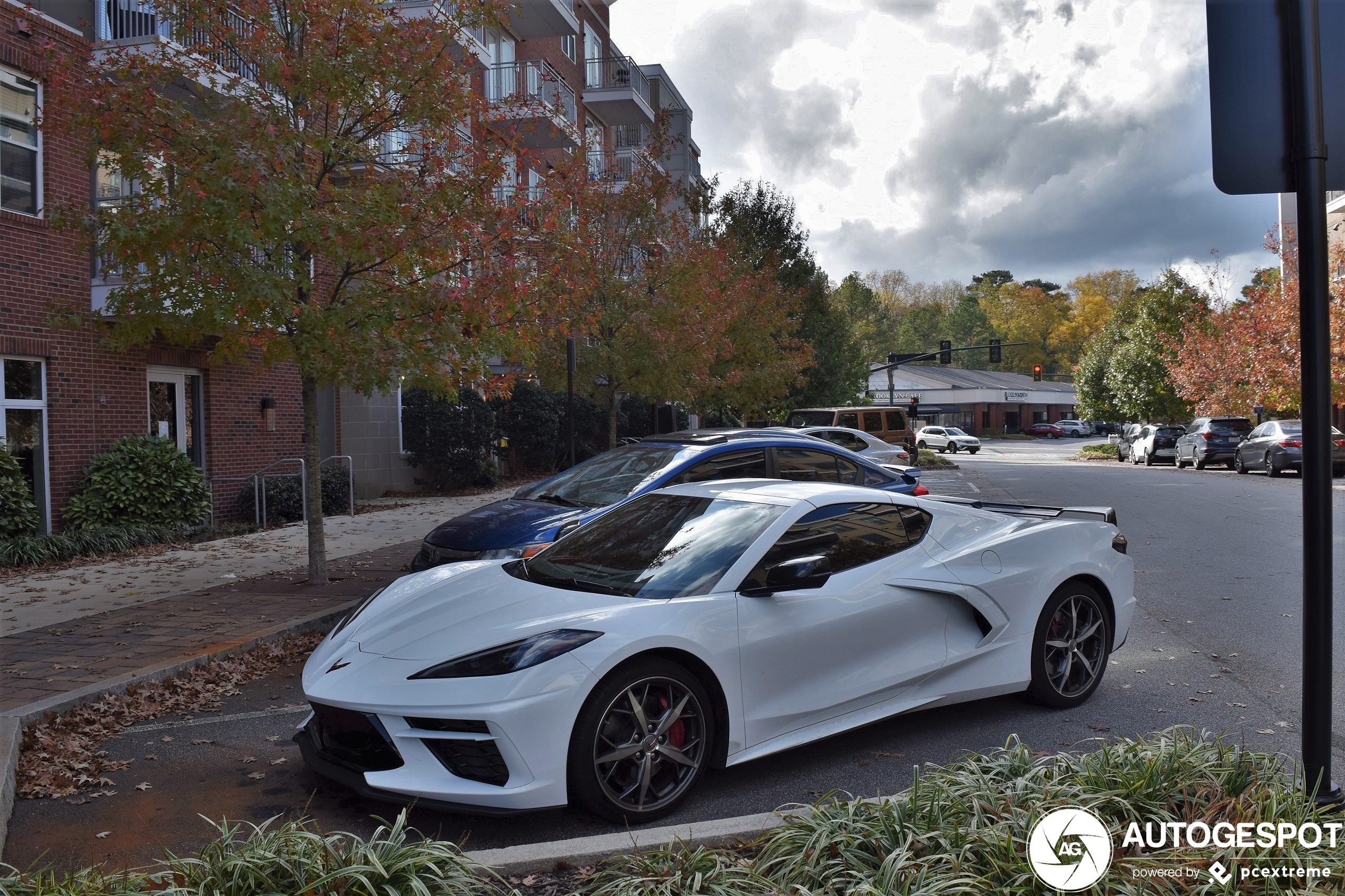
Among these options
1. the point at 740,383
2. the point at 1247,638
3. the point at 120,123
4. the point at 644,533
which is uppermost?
the point at 120,123

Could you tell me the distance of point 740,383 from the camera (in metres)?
24.7

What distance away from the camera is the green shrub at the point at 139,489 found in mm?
13070

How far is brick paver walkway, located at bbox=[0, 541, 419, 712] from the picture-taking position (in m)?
6.21

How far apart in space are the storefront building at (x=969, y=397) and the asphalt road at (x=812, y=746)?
7969 cm

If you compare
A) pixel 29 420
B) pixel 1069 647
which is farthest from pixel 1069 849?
pixel 29 420

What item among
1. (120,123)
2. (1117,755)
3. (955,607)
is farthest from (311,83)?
(1117,755)

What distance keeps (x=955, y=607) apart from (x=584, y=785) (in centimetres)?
223

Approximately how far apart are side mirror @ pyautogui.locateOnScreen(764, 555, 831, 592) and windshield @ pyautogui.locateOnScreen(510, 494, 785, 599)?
266 mm

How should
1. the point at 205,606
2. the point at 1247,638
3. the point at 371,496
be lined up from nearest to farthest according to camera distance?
the point at 1247,638, the point at 205,606, the point at 371,496

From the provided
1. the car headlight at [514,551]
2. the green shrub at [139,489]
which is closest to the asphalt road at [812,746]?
the car headlight at [514,551]

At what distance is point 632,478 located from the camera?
8.51 m

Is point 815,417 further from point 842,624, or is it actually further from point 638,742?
point 638,742

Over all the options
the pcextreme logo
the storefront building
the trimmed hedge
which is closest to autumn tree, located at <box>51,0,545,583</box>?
the trimmed hedge

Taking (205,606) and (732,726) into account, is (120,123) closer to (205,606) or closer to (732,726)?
(205,606)
